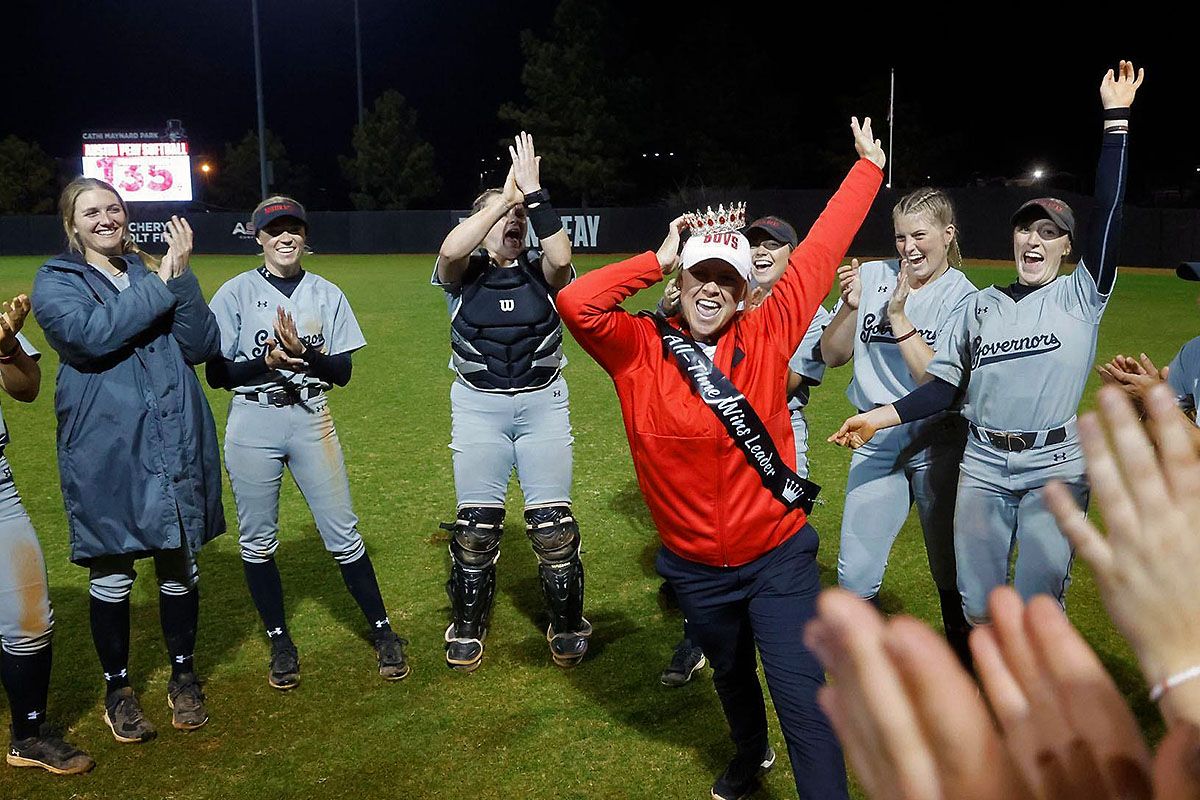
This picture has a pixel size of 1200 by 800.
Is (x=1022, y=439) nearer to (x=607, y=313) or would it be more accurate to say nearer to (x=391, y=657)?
(x=607, y=313)

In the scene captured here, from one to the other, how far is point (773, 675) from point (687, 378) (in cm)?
103

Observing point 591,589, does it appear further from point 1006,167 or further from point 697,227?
point 1006,167

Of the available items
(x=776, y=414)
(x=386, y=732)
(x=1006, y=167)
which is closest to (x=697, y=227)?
(x=776, y=414)

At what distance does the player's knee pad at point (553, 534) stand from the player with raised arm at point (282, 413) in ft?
2.78

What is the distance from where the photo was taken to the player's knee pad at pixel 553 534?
5.15m

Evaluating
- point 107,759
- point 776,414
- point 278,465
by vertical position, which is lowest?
point 107,759

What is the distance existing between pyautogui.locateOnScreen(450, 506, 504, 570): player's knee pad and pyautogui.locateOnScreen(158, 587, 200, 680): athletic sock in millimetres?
1224

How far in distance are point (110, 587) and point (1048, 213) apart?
414 cm

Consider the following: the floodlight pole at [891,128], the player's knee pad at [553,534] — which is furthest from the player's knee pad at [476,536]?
the floodlight pole at [891,128]

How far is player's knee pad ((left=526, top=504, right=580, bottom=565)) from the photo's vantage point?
5148 millimetres

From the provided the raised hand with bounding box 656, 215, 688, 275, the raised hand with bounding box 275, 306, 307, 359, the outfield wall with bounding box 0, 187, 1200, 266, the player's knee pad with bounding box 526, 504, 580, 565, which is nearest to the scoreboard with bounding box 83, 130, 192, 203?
the outfield wall with bounding box 0, 187, 1200, 266

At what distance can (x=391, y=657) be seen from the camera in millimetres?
5062

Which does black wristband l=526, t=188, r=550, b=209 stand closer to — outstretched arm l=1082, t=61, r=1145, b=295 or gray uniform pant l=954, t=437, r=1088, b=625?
gray uniform pant l=954, t=437, r=1088, b=625

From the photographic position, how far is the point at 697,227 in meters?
4.04
